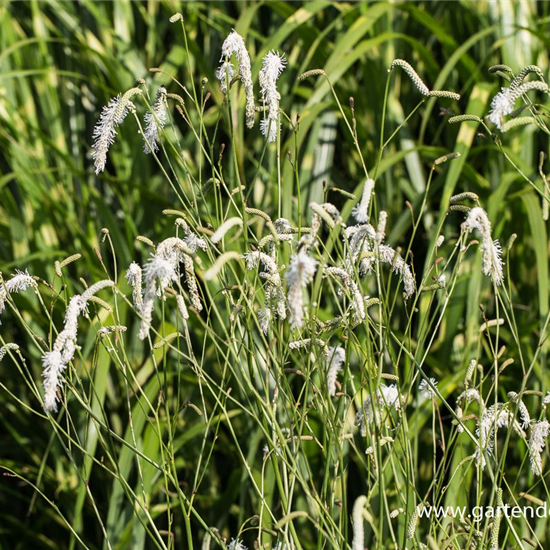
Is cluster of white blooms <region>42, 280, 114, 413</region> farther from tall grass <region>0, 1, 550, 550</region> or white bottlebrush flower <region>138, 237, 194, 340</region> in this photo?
tall grass <region>0, 1, 550, 550</region>

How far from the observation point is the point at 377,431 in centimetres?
76

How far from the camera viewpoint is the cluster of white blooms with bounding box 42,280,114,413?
606mm

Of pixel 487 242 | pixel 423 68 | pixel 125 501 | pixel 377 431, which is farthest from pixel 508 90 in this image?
pixel 423 68

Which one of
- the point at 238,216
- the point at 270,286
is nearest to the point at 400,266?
the point at 270,286

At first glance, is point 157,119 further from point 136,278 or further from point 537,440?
point 537,440

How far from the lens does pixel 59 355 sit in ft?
Result: 2.11

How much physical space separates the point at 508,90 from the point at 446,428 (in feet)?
2.96

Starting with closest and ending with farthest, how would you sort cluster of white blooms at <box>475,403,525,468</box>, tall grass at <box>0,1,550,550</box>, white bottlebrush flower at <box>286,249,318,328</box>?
white bottlebrush flower at <box>286,249,318,328</box> < cluster of white blooms at <box>475,403,525,468</box> < tall grass at <box>0,1,550,550</box>

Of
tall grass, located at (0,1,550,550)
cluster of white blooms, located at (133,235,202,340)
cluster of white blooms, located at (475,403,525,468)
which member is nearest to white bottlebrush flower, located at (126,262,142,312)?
cluster of white blooms, located at (133,235,202,340)

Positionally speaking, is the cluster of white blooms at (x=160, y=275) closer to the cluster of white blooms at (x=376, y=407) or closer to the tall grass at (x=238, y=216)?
the cluster of white blooms at (x=376, y=407)

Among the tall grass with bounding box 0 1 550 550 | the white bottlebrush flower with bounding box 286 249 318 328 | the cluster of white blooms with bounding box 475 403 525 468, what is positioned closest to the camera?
the white bottlebrush flower with bounding box 286 249 318 328

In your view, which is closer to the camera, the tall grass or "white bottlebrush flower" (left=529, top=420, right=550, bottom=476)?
"white bottlebrush flower" (left=529, top=420, right=550, bottom=476)

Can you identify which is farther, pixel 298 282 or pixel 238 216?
pixel 238 216

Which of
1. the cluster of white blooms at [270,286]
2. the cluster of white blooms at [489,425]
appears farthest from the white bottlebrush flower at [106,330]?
the cluster of white blooms at [489,425]
